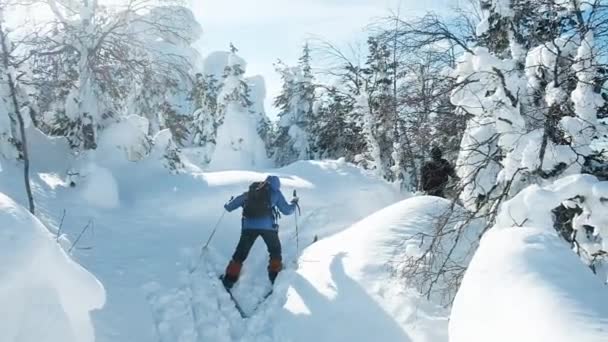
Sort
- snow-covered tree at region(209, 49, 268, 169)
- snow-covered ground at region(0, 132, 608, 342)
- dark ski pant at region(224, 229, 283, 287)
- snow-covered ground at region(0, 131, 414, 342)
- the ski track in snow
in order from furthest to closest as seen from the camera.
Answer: snow-covered tree at region(209, 49, 268, 169) < dark ski pant at region(224, 229, 283, 287) < snow-covered ground at region(0, 131, 414, 342) < the ski track in snow < snow-covered ground at region(0, 132, 608, 342)

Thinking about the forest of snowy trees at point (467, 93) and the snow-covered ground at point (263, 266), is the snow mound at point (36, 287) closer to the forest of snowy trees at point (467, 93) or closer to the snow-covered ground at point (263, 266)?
the snow-covered ground at point (263, 266)

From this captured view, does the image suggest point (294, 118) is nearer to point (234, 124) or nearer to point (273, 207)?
point (234, 124)

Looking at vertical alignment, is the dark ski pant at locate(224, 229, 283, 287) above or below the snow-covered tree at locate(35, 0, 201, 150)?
below

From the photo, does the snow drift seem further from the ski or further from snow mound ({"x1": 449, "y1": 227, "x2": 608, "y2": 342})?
the ski

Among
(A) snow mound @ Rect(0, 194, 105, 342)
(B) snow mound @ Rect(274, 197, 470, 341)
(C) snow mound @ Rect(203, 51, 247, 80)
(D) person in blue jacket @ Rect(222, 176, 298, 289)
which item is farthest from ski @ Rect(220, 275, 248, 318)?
(C) snow mound @ Rect(203, 51, 247, 80)

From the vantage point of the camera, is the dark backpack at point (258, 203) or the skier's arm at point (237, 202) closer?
the dark backpack at point (258, 203)

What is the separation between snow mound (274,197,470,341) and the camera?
17.9 feet

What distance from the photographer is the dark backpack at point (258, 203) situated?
8.16 metres

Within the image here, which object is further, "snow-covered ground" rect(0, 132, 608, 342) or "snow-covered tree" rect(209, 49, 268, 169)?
"snow-covered tree" rect(209, 49, 268, 169)

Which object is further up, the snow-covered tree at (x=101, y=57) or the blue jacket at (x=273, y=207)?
the snow-covered tree at (x=101, y=57)

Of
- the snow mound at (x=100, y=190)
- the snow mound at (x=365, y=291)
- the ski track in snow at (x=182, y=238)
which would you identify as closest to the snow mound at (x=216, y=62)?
the ski track in snow at (x=182, y=238)

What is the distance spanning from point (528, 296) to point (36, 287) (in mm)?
2943

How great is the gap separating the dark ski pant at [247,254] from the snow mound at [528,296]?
4437mm

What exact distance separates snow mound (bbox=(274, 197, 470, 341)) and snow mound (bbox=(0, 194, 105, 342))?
115 inches
